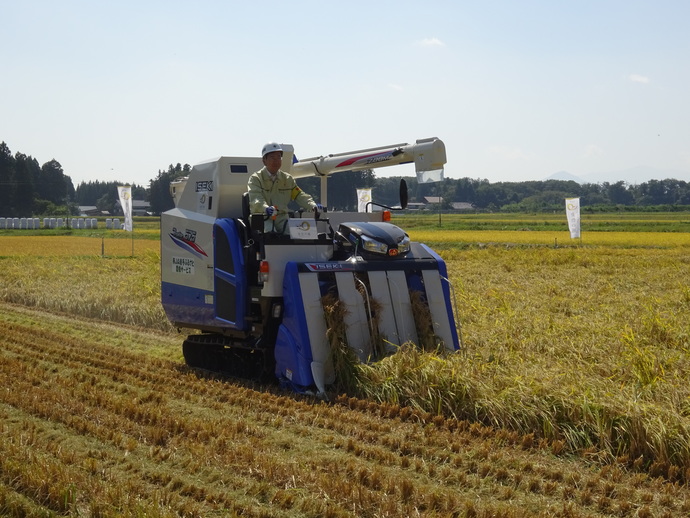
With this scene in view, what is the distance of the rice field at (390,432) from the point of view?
4.81 m

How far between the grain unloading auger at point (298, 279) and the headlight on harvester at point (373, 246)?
0.03ft

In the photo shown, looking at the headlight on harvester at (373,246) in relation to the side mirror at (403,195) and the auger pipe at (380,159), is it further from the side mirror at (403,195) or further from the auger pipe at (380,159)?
the auger pipe at (380,159)

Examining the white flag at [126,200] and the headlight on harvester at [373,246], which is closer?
the headlight on harvester at [373,246]

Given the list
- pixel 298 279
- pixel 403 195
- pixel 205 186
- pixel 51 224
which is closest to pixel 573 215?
pixel 403 195

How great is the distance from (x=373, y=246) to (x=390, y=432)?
8.10 feet

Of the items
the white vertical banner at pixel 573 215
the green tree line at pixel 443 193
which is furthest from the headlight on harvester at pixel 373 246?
the green tree line at pixel 443 193

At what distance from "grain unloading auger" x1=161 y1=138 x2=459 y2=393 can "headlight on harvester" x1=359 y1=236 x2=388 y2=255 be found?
1 cm

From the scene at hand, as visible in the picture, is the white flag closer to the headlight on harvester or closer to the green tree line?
the headlight on harvester

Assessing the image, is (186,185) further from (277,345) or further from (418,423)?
(418,423)

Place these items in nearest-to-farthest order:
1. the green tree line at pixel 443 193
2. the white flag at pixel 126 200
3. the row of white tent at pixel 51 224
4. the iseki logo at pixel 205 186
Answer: the iseki logo at pixel 205 186, the white flag at pixel 126 200, the row of white tent at pixel 51 224, the green tree line at pixel 443 193

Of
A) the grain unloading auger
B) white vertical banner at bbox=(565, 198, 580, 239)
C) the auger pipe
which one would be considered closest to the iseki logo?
the grain unloading auger

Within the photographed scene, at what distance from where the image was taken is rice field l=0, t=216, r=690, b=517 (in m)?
4.81

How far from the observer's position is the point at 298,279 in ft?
25.4

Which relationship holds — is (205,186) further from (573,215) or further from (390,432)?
(573,215)
